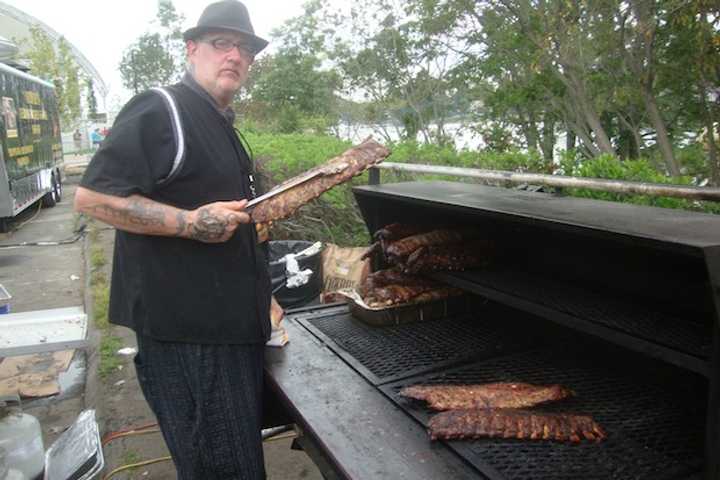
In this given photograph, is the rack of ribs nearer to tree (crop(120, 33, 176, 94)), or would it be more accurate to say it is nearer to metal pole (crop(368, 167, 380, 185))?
metal pole (crop(368, 167, 380, 185))

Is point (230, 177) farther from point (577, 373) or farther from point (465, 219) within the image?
point (577, 373)

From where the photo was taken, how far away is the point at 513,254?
289cm

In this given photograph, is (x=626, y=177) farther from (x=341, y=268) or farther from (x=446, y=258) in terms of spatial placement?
(x=341, y=268)

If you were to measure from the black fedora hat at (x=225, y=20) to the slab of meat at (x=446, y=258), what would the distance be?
4.10ft

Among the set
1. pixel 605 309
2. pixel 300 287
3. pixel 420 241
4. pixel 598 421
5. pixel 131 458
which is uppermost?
pixel 420 241

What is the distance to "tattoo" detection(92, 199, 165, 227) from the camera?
180 centimetres

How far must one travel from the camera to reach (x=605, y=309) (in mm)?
2094

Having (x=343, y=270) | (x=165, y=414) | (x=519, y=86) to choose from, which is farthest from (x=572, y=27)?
(x=165, y=414)

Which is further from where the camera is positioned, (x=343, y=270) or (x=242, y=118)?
(x=242, y=118)

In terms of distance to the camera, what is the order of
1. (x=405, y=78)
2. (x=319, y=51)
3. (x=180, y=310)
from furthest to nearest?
(x=319, y=51), (x=405, y=78), (x=180, y=310)

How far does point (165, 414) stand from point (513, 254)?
185 cm

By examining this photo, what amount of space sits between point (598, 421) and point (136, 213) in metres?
1.76

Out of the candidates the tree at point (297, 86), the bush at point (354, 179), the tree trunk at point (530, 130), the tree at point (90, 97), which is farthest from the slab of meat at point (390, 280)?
the tree at point (90, 97)

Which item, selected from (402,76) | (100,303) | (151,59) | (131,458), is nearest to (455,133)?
(402,76)
